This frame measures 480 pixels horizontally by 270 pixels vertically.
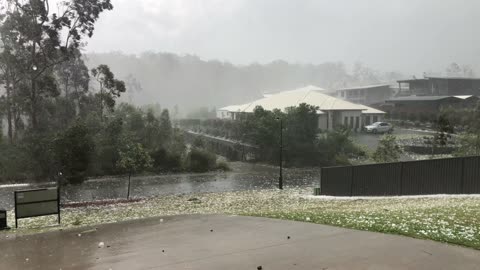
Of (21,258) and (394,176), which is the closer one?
(21,258)

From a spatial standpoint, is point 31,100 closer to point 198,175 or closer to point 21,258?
point 198,175

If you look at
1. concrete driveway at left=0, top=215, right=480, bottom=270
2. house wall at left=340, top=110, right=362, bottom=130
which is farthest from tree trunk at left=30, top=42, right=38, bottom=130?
house wall at left=340, top=110, right=362, bottom=130

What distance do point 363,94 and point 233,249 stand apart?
4922 inches

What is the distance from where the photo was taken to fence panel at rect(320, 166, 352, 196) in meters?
24.6

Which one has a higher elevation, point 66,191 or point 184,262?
point 184,262

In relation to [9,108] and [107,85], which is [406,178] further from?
[9,108]

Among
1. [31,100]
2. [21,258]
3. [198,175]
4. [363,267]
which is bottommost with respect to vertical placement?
[198,175]

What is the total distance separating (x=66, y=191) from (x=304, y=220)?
2705cm

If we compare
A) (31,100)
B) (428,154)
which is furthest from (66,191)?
(428,154)

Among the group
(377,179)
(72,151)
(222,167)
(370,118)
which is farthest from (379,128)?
(72,151)

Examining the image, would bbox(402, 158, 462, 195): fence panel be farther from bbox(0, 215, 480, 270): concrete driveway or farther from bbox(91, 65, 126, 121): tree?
bbox(91, 65, 126, 121): tree

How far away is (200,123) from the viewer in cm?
8819

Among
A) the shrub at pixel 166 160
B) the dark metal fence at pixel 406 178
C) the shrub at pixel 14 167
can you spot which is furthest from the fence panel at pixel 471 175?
the shrub at pixel 14 167

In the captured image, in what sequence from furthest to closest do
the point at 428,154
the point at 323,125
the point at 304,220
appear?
the point at 323,125
the point at 428,154
the point at 304,220
